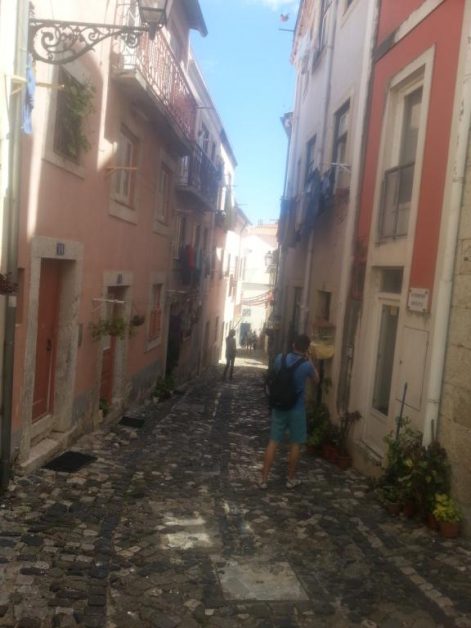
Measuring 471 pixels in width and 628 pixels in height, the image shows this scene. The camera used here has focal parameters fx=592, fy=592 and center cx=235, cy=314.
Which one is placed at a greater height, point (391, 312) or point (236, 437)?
point (391, 312)

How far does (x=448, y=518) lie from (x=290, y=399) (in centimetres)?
188

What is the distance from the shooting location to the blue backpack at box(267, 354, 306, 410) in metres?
6.13

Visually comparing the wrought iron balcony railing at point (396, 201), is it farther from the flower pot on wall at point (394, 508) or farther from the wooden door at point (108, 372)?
the wooden door at point (108, 372)

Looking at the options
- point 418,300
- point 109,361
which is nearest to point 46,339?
point 109,361

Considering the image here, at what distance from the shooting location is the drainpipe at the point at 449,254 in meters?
5.32

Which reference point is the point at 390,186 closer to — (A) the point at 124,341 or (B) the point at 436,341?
(B) the point at 436,341

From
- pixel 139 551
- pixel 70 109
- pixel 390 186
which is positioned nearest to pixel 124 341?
pixel 70 109

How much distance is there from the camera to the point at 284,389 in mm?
6125

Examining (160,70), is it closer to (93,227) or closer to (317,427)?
(93,227)

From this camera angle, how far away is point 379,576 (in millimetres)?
4203

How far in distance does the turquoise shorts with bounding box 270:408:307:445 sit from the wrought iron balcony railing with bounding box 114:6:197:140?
4.41 metres

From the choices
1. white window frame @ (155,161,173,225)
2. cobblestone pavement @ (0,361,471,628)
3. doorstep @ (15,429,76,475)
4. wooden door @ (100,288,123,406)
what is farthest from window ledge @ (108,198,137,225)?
cobblestone pavement @ (0,361,471,628)

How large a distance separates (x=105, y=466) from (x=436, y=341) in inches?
151

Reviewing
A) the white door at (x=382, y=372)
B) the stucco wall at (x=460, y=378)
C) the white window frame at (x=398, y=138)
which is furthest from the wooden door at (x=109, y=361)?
the stucco wall at (x=460, y=378)
